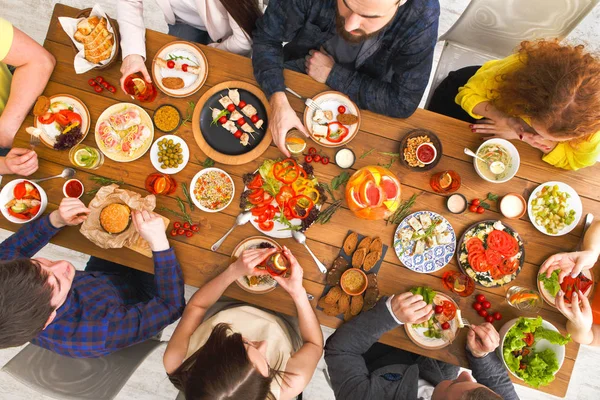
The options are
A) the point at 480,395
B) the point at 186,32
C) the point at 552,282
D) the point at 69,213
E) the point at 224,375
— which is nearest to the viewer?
the point at 224,375

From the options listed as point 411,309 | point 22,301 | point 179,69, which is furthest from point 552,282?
point 22,301

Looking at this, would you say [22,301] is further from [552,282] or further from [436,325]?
[552,282]

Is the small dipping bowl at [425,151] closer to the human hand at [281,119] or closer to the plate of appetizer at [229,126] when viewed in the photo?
the human hand at [281,119]

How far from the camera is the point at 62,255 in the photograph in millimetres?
2887

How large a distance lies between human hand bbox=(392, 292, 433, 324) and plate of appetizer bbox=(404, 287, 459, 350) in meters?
0.06

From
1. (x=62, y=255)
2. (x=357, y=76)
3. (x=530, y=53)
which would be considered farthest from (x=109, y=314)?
(x=530, y=53)

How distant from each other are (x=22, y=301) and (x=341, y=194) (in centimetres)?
140

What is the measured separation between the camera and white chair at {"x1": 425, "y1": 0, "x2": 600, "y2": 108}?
1.92 meters

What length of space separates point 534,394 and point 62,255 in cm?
381

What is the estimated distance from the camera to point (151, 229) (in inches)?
66.7

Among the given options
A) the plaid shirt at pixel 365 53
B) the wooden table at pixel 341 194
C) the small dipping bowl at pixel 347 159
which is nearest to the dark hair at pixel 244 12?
the plaid shirt at pixel 365 53

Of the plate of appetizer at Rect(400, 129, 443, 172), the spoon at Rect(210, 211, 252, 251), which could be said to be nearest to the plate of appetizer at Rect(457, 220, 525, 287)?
the plate of appetizer at Rect(400, 129, 443, 172)

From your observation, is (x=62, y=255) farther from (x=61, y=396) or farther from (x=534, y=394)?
(x=534, y=394)

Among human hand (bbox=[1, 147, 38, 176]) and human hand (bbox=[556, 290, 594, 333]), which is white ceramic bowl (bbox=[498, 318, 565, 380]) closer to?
human hand (bbox=[556, 290, 594, 333])
